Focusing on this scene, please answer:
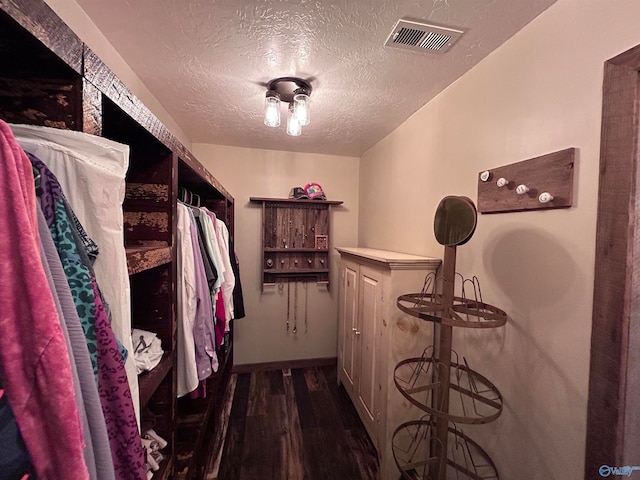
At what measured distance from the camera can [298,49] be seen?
1162 millimetres

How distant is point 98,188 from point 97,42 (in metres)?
0.99

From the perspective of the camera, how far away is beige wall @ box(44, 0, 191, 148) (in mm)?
874

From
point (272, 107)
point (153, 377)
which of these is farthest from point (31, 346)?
point (272, 107)

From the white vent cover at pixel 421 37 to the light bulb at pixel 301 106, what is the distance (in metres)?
0.49

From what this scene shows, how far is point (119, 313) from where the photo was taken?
561mm

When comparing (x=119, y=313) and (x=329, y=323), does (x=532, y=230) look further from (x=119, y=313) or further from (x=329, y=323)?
(x=329, y=323)

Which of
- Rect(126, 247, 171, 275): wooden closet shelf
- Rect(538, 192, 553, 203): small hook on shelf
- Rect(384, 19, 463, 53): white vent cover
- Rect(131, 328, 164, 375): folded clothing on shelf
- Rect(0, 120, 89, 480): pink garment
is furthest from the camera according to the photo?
Rect(384, 19, 463, 53): white vent cover

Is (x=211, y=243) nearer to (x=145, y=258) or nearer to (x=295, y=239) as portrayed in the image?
(x=145, y=258)

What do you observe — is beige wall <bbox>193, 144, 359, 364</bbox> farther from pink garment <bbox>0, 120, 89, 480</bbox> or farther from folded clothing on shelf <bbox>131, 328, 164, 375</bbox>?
pink garment <bbox>0, 120, 89, 480</bbox>

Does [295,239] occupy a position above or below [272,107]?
below

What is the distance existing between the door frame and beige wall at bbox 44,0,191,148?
174 cm

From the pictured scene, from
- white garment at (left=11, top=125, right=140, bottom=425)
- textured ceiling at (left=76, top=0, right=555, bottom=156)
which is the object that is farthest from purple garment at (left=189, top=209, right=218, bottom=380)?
textured ceiling at (left=76, top=0, right=555, bottom=156)

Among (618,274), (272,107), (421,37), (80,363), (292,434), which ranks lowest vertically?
(292,434)

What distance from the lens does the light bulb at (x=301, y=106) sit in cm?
143
